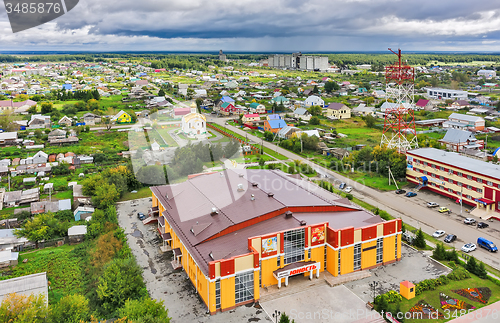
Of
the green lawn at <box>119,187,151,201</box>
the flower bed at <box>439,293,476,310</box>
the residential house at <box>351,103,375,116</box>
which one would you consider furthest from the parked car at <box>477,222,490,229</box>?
the residential house at <box>351,103,375,116</box>

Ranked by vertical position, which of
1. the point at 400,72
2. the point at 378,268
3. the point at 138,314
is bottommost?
the point at 378,268

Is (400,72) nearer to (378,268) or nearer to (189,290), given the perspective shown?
(378,268)

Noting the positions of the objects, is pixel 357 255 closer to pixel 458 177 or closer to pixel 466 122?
pixel 458 177

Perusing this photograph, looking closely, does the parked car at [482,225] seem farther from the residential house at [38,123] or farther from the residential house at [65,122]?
the residential house at [38,123]

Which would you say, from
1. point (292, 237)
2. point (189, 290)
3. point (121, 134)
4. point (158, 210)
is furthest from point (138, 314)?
point (121, 134)

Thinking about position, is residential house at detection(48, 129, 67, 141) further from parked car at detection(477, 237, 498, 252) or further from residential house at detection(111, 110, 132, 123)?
parked car at detection(477, 237, 498, 252)

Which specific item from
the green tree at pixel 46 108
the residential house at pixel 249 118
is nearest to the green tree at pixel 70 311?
the residential house at pixel 249 118
